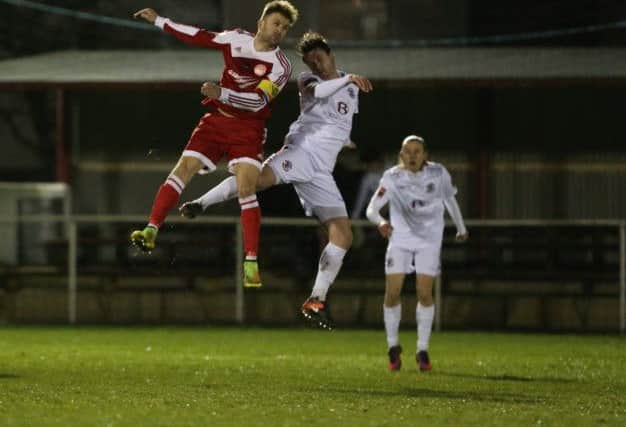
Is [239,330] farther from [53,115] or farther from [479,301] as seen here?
[53,115]

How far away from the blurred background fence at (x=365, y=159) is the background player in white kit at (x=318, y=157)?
29.4 feet

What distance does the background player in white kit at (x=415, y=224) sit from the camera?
17.6 metres

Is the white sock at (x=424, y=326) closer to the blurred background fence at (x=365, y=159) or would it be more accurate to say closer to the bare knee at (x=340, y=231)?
the bare knee at (x=340, y=231)

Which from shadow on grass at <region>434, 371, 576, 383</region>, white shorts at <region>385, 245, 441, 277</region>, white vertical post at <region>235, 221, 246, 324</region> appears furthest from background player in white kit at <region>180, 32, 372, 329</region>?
white vertical post at <region>235, 221, 246, 324</region>

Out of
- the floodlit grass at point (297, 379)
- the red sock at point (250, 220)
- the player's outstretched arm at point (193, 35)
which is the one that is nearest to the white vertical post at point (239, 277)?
the floodlit grass at point (297, 379)

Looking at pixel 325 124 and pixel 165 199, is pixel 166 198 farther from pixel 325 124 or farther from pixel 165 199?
pixel 325 124

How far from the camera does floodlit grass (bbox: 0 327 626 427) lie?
42.0 ft

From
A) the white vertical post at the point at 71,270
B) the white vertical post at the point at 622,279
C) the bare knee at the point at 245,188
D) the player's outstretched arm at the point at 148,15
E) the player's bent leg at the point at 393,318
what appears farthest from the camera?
the white vertical post at the point at 71,270

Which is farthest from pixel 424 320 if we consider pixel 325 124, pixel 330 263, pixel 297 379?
pixel 325 124

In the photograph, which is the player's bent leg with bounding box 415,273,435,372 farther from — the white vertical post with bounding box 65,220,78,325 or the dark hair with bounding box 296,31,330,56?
the white vertical post with bounding box 65,220,78,325

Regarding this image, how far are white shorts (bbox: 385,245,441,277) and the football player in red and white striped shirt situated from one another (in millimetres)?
2949

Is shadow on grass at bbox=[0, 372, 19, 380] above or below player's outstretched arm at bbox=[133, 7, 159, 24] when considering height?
below

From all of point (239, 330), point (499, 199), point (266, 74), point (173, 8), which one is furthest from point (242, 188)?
point (173, 8)

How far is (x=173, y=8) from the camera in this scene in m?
38.6
